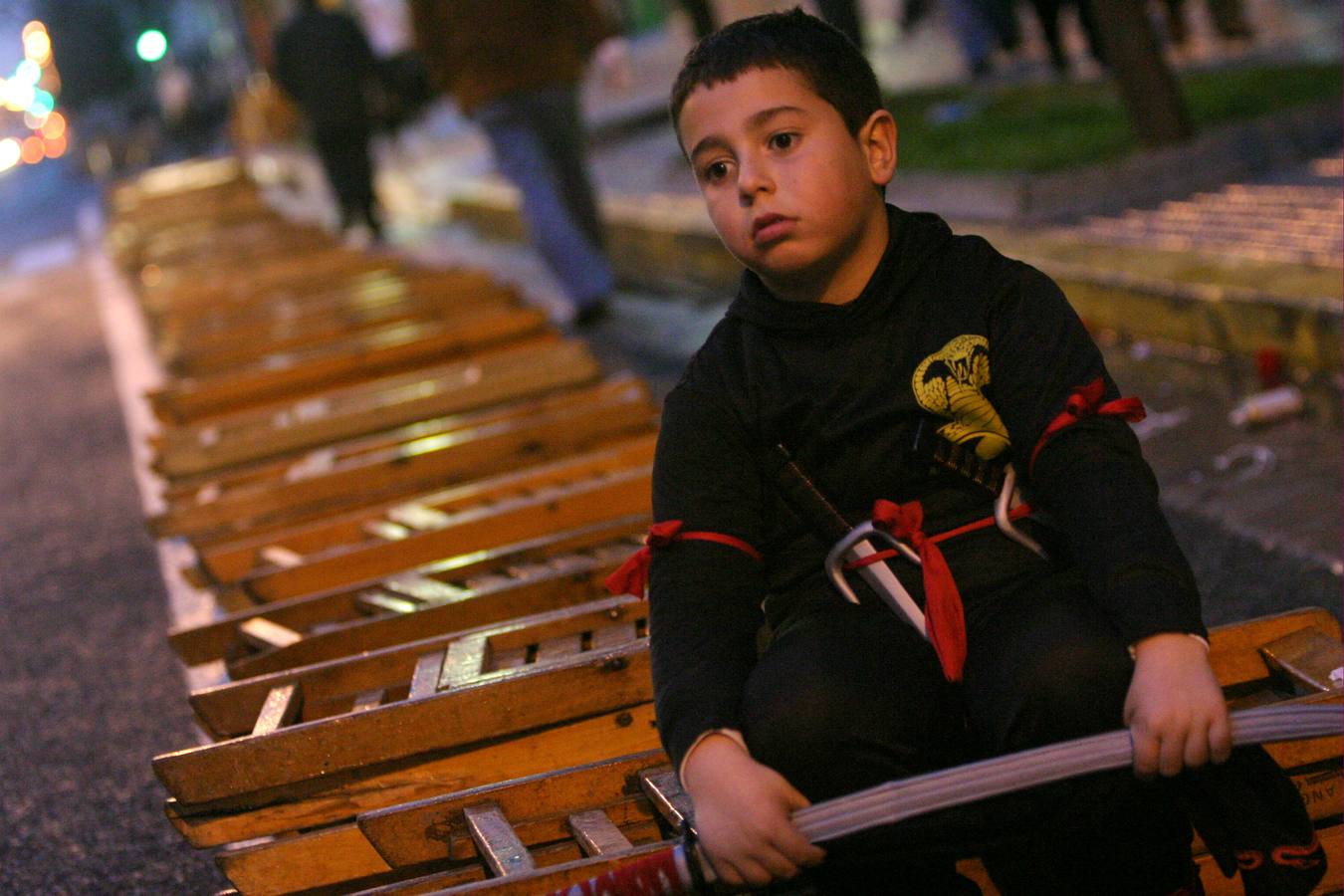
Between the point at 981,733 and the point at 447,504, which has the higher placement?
the point at 981,733

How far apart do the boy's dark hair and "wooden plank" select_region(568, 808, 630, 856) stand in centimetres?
112

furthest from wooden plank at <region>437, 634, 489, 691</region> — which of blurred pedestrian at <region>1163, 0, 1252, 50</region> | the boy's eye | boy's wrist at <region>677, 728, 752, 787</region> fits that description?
blurred pedestrian at <region>1163, 0, 1252, 50</region>

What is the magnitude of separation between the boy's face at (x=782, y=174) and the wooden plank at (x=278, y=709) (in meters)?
1.38

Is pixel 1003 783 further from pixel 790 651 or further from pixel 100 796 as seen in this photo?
pixel 100 796

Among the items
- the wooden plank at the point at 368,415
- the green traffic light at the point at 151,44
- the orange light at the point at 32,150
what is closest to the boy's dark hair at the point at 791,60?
the wooden plank at the point at 368,415

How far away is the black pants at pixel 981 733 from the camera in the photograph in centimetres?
211

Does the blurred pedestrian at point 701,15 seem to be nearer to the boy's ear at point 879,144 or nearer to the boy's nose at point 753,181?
the boy's ear at point 879,144

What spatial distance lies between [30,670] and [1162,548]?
3953 millimetres

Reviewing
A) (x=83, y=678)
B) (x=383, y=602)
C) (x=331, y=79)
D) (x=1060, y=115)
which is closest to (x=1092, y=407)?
(x=383, y=602)

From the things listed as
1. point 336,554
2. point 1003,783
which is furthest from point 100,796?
point 1003,783

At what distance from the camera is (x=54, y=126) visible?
5734cm

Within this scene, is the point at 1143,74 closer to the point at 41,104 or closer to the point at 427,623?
the point at 427,623

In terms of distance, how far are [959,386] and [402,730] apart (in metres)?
1.25

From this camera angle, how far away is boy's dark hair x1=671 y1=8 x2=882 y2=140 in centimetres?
247
